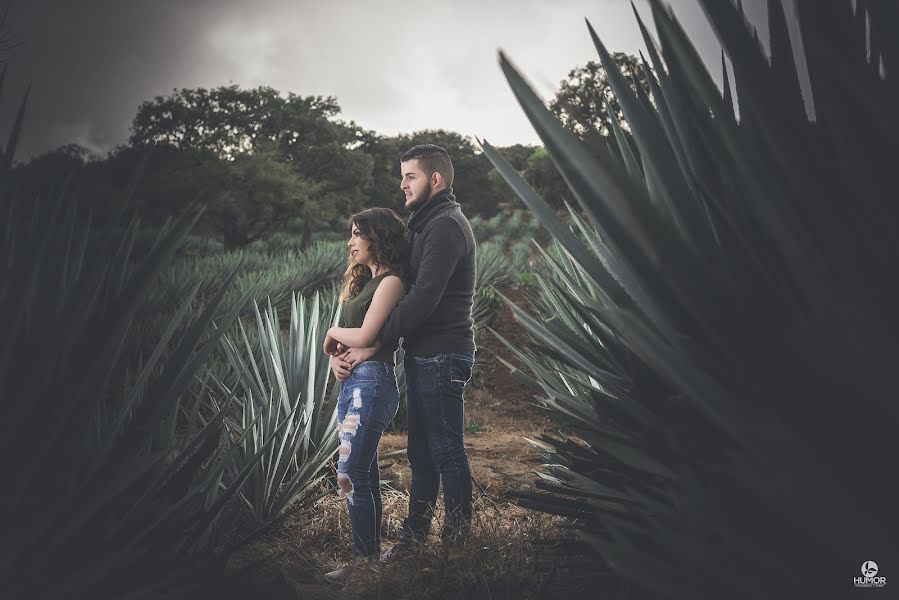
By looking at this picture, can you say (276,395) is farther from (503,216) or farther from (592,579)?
(503,216)

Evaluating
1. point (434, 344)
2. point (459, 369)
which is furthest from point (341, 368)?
point (459, 369)

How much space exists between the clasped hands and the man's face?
0.73 m

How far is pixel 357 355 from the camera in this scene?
2420mm

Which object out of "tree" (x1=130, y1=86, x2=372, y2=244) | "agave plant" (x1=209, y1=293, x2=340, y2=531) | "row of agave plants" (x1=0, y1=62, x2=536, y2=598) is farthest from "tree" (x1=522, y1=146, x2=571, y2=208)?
"row of agave plants" (x1=0, y1=62, x2=536, y2=598)

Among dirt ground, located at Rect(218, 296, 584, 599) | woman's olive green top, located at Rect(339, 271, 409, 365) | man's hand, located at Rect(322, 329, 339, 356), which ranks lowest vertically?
dirt ground, located at Rect(218, 296, 584, 599)

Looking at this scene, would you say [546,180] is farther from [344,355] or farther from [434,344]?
[344,355]

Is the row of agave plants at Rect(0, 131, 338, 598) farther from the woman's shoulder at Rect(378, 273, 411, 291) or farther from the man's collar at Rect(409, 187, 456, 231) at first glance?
the man's collar at Rect(409, 187, 456, 231)

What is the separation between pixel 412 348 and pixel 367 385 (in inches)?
11.3

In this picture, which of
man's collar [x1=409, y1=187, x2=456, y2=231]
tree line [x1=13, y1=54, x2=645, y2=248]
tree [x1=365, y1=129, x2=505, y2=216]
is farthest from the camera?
tree [x1=365, y1=129, x2=505, y2=216]

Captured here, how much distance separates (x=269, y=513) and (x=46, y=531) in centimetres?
215

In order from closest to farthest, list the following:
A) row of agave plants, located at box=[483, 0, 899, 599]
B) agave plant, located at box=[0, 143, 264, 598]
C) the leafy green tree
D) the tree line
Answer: row of agave plants, located at box=[483, 0, 899, 599] → agave plant, located at box=[0, 143, 264, 598] → the tree line → the leafy green tree

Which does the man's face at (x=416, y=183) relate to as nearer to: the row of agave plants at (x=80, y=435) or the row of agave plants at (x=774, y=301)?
the row of agave plants at (x=80, y=435)

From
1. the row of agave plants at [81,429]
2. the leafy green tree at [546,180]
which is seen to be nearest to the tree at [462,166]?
the leafy green tree at [546,180]

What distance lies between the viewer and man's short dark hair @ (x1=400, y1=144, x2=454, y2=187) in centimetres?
276
